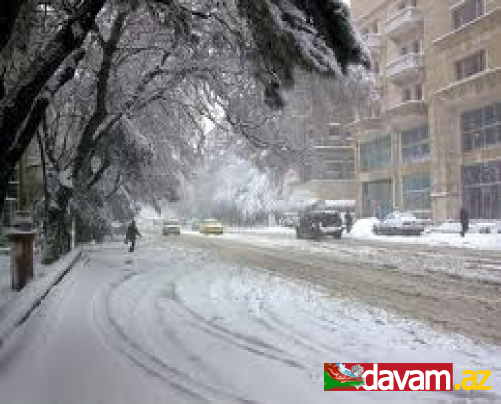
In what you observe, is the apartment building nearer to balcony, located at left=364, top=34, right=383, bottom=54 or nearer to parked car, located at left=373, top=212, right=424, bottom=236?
balcony, located at left=364, top=34, right=383, bottom=54

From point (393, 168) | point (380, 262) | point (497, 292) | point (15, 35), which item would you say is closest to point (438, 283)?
point (497, 292)

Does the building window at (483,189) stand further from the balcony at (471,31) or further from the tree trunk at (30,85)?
the tree trunk at (30,85)

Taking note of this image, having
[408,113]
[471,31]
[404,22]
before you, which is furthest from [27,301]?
[404,22]

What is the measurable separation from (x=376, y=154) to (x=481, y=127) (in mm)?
13795

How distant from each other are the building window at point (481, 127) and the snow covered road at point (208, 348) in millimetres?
25987

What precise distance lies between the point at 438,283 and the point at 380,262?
507 centimetres

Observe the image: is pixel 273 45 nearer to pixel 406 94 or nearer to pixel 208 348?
pixel 208 348

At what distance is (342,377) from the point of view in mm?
5613

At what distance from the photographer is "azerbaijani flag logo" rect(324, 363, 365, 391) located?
17.8ft

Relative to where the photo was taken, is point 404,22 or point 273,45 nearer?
point 273,45

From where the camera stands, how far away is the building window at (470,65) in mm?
34469

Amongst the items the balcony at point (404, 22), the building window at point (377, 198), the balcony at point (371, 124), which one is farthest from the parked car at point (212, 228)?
the balcony at point (404, 22)

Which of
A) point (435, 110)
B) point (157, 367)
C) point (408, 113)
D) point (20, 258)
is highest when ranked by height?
point (408, 113)

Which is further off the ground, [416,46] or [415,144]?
[416,46]
